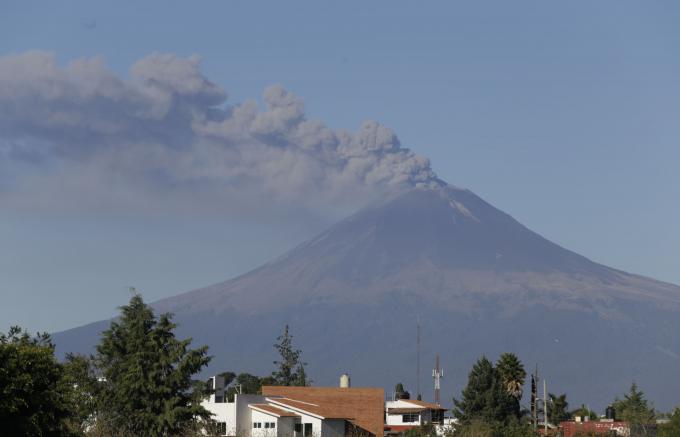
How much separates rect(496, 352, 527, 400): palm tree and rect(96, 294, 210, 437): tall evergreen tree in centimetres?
6044

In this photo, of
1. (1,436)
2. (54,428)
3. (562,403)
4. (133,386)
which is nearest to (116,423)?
(133,386)

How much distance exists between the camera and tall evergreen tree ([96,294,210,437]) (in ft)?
298

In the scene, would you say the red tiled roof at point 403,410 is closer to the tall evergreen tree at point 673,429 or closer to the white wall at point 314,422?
the white wall at point 314,422

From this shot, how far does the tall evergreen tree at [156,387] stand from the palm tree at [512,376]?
198ft

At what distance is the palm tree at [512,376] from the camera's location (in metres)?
147

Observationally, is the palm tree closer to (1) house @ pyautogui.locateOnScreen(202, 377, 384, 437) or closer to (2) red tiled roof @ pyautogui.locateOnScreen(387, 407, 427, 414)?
(2) red tiled roof @ pyautogui.locateOnScreen(387, 407, 427, 414)

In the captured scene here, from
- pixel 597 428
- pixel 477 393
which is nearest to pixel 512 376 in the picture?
pixel 477 393

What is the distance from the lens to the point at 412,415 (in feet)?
503

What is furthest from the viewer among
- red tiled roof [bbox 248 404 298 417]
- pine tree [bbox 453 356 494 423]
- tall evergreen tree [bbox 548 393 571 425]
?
tall evergreen tree [bbox 548 393 571 425]

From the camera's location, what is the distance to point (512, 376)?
148m

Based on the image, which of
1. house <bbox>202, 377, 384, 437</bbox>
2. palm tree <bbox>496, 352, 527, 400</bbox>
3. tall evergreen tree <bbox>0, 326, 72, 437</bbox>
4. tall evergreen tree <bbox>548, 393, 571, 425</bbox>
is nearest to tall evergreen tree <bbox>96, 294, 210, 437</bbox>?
house <bbox>202, 377, 384, 437</bbox>

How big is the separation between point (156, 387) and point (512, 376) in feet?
215

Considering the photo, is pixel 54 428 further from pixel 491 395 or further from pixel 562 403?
pixel 562 403

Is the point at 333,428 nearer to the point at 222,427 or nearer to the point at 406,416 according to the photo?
the point at 222,427
